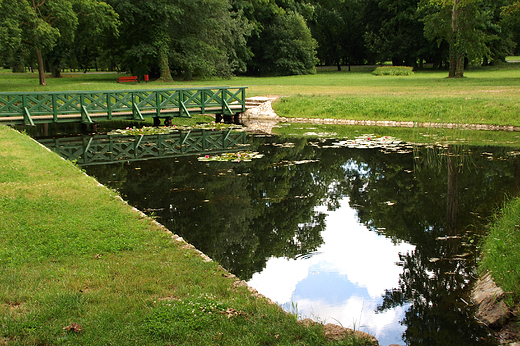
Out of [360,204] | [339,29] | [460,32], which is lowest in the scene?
[360,204]

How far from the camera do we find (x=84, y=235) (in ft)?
22.3

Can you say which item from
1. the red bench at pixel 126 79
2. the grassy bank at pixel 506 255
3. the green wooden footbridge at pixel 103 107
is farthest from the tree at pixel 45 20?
the grassy bank at pixel 506 255

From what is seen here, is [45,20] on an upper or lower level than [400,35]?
lower

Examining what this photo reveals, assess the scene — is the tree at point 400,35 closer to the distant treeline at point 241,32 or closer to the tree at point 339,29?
the distant treeline at point 241,32

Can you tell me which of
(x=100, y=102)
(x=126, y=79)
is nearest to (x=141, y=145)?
(x=100, y=102)

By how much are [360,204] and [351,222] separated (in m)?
1.21

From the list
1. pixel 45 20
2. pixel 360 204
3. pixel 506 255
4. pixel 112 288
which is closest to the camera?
pixel 112 288

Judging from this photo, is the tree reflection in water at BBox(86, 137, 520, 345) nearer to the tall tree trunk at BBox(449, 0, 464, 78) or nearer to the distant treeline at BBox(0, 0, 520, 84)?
the distant treeline at BBox(0, 0, 520, 84)

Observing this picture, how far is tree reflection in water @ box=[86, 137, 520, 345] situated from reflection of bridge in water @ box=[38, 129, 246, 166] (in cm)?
120

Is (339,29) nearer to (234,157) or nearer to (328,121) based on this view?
(328,121)

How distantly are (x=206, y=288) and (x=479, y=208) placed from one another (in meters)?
6.44

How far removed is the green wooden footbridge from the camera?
19484 mm

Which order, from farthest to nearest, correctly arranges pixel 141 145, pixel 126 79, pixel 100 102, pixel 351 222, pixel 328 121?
pixel 126 79 → pixel 328 121 → pixel 100 102 → pixel 141 145 → pixel 351 222

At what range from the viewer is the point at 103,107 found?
68.6 feet
